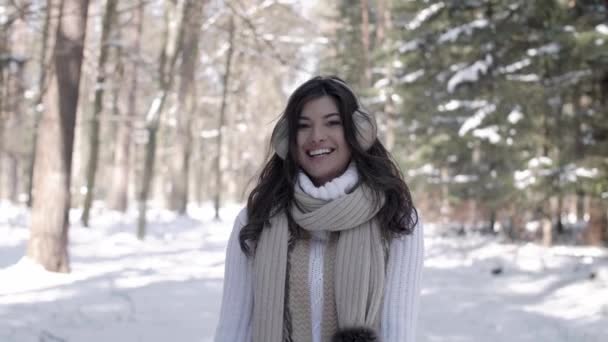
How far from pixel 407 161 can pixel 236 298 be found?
601 inches

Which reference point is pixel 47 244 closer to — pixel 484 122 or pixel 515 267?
pixel 515 267

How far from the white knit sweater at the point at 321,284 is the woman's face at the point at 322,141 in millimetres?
53

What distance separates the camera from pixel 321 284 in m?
2.13

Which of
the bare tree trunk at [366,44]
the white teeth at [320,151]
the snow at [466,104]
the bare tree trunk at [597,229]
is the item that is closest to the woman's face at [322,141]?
the white teeth at [320,151]

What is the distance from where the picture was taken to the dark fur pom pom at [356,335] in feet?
6.44

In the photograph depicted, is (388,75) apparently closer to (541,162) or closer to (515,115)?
(515,115)

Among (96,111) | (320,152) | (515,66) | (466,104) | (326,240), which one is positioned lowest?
(326,240)

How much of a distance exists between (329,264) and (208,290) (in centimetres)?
502

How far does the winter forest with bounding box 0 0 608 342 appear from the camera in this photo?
6.28 metres

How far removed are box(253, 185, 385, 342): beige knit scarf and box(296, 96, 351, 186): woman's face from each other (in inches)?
5.5

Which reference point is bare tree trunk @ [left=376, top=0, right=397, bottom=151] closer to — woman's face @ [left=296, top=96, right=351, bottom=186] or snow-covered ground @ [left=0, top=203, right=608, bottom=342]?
snow-covered ground @ [left=0, top=203, right=608, bottom=342]

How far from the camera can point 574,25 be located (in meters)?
11.4

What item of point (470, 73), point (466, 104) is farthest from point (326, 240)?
point (466, 104)

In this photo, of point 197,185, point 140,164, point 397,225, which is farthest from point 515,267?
point 140,164
